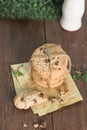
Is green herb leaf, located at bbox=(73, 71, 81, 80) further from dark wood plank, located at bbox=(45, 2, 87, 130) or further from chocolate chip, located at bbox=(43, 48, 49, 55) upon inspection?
chocolate chip, located at bbox=(43, 48, 49, 55)

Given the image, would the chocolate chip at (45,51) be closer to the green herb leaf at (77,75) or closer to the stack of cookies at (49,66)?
the stack of cookies at (49,66)

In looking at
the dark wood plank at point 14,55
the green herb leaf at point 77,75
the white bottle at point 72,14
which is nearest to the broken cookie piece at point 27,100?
the dark wood plank at point 14,55

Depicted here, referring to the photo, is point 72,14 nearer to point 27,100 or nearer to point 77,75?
point 77,75

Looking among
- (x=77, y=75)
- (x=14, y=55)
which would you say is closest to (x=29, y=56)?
(x=14, y=55)

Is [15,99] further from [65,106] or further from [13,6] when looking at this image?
[13,6]

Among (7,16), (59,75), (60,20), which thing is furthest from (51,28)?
(59,75)
